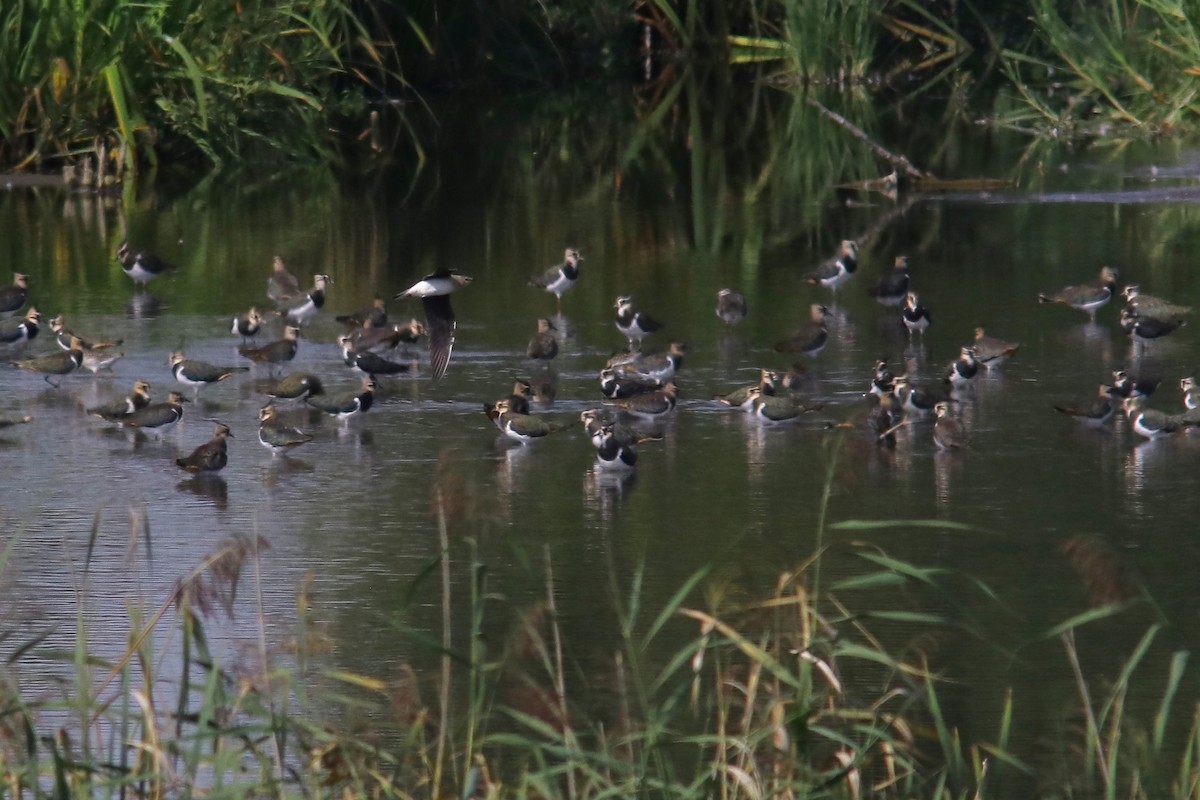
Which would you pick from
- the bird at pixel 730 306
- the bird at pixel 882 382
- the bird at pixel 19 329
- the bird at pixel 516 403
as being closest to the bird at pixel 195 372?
the bird at pixel 19 329

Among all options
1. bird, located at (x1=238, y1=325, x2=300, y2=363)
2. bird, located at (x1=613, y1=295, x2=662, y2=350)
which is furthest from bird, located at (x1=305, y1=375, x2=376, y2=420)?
bird, located at (x1=613, y1=295, x2=662, y2=350)

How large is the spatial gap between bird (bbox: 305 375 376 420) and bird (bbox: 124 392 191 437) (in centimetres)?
75

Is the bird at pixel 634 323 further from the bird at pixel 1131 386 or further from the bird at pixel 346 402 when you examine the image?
the bird at pixel 1131 386

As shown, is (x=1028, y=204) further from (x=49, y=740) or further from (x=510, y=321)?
(x=49, y=740)

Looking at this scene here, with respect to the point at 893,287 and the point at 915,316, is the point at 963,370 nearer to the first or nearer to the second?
the point at 915,316

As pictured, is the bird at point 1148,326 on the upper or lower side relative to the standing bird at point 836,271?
lower

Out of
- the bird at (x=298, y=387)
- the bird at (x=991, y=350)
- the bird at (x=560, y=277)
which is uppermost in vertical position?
the bird at (x=560, y=277)

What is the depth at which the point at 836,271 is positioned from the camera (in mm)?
14211

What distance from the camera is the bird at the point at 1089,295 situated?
13.3 metres

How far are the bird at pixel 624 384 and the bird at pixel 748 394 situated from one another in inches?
15.0

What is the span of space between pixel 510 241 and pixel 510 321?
3773 mm

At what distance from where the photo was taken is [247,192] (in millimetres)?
20844

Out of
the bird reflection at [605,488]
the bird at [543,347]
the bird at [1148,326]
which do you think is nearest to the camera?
→ the bird reflection at [605,488]

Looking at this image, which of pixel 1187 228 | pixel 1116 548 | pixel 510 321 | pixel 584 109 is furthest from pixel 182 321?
pixel 584 109
